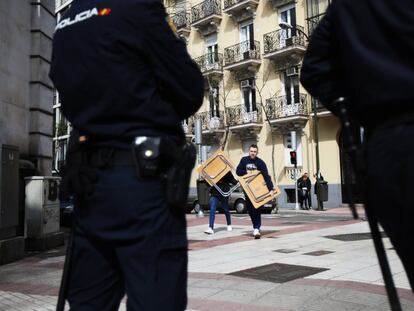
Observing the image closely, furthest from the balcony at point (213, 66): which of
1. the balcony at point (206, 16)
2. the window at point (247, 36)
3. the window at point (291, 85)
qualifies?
the window at point (291, 85)

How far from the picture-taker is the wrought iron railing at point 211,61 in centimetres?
3069

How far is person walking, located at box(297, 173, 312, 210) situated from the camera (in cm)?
2341

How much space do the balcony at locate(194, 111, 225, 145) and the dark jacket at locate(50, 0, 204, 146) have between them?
28.3 metres

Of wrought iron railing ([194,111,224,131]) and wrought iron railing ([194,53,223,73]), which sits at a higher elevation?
wrought iron railing ([194,53,223,73])

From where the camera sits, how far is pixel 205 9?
3161 cm

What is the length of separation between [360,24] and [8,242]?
6.77 m

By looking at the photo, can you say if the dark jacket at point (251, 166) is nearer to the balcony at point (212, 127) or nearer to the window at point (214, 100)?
the balcony at point (212, 127)

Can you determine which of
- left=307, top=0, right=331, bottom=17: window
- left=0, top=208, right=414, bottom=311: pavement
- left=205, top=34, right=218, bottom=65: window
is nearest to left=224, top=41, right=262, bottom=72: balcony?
left=205, top=34, right=218, bottom=65: window

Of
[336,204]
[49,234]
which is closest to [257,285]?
[49,234]

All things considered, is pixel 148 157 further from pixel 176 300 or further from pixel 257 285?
pixel 257 285

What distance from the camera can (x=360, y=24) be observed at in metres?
1.70

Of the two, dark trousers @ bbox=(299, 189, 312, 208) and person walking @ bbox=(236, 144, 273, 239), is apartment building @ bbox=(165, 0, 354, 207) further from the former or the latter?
person walking @ bbox=(236, 144, 273, 239)

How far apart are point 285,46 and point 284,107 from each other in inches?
132

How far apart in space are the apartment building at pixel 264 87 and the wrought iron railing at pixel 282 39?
0.05 metres
